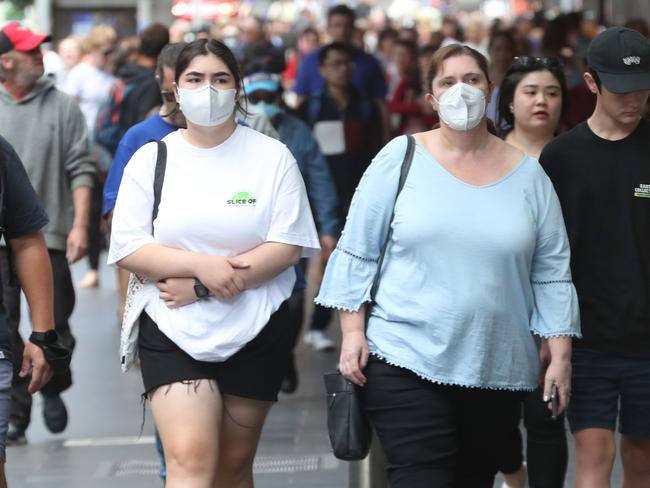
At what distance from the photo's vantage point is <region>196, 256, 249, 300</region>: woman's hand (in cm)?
538

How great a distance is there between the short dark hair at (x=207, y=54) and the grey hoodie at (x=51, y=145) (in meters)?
2.71

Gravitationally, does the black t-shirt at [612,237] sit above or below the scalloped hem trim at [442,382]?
above

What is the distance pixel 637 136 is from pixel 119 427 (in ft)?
14.2

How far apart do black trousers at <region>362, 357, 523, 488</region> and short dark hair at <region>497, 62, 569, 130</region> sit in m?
2.02

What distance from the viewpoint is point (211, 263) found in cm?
539

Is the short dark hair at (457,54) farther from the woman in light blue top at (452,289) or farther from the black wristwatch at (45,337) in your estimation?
the black wristwatch at (45,337)

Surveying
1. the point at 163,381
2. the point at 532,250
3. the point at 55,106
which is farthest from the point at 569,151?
the point at 55,106

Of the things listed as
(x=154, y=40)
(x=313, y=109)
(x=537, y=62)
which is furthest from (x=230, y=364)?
(x=313, y=109)

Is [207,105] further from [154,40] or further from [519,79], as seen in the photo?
[154,40]

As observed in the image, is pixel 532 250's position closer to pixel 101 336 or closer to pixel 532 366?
pixel 532 366

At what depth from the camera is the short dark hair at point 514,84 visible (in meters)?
6.79

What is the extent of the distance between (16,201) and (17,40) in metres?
3.00

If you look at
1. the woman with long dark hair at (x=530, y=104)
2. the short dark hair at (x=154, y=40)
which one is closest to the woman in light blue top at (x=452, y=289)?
the woman with long dark hair at (x=530, y=104)

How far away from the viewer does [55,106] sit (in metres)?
8.33
